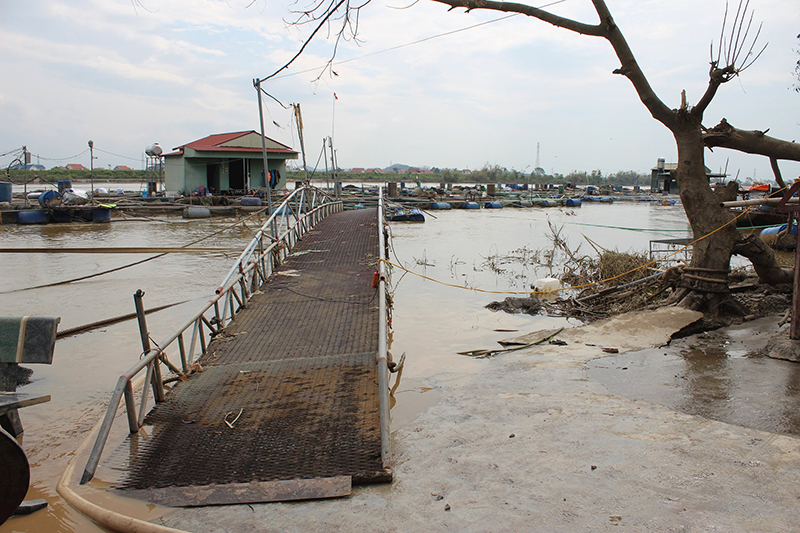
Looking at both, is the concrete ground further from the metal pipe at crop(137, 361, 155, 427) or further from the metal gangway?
the metal pipe at crop(137, 361, 155, 427)

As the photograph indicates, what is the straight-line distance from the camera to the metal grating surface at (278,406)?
3.90m

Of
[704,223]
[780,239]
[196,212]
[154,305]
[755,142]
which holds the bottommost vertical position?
[154,305]

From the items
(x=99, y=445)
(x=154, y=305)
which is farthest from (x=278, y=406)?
(x=154, y=305)

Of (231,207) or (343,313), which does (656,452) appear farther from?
(231,207)

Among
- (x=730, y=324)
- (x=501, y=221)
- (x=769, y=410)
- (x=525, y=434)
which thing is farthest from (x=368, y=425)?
(x=501, y=221)

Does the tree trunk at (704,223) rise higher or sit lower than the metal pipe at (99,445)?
higher

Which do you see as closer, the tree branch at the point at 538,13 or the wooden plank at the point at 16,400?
the wooden plank at the point at 16,400

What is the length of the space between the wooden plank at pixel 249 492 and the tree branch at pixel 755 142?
271 inches

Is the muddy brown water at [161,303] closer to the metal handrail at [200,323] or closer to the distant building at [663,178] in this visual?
the metal handrail at [200,323]

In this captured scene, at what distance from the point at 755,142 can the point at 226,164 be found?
94.6ft

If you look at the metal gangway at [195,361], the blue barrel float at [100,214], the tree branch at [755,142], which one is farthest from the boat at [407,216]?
the tree branch at [755,142]

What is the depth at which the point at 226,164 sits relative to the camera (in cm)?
3147

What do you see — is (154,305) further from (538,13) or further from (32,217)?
(32,217)

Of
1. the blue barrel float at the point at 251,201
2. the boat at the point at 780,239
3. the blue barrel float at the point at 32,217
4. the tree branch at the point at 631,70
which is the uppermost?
the tree branch at the point at 631,70
